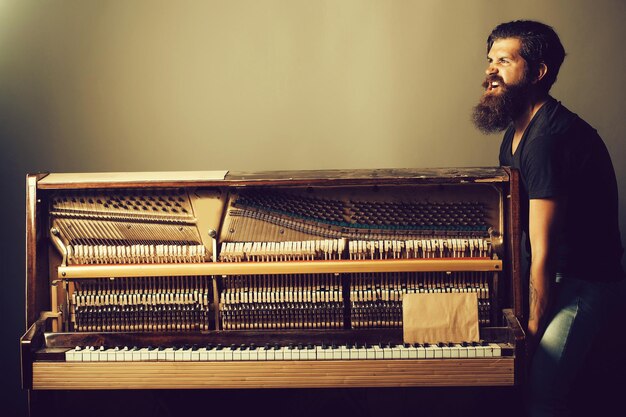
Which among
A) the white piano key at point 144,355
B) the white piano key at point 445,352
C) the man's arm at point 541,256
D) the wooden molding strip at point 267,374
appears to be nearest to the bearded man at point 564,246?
the man's arm at point 541,256

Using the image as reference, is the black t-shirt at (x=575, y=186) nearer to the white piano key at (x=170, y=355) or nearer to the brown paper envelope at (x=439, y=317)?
the brown paper envelope at (x=439, y=317)

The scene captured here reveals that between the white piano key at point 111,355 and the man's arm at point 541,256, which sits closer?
the man's arm at point 541,256

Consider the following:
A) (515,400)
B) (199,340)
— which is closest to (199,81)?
(199,340)

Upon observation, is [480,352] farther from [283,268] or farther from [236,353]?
[236,353]

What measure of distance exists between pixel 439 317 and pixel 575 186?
2.50 ft

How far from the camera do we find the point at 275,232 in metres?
2.91

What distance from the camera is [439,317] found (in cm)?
281

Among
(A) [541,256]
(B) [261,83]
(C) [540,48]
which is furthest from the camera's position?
(B) [261,83]

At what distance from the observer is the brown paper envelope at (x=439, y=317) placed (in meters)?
2.81

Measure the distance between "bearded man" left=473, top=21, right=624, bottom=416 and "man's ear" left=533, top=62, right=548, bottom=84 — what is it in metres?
0.11

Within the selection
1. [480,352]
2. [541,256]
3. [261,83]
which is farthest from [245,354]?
[261,83]

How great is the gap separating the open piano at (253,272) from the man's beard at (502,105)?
306 mm

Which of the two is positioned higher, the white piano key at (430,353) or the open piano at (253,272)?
the open piano at (253,272)

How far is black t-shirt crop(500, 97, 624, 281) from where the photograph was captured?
262 centimetres
